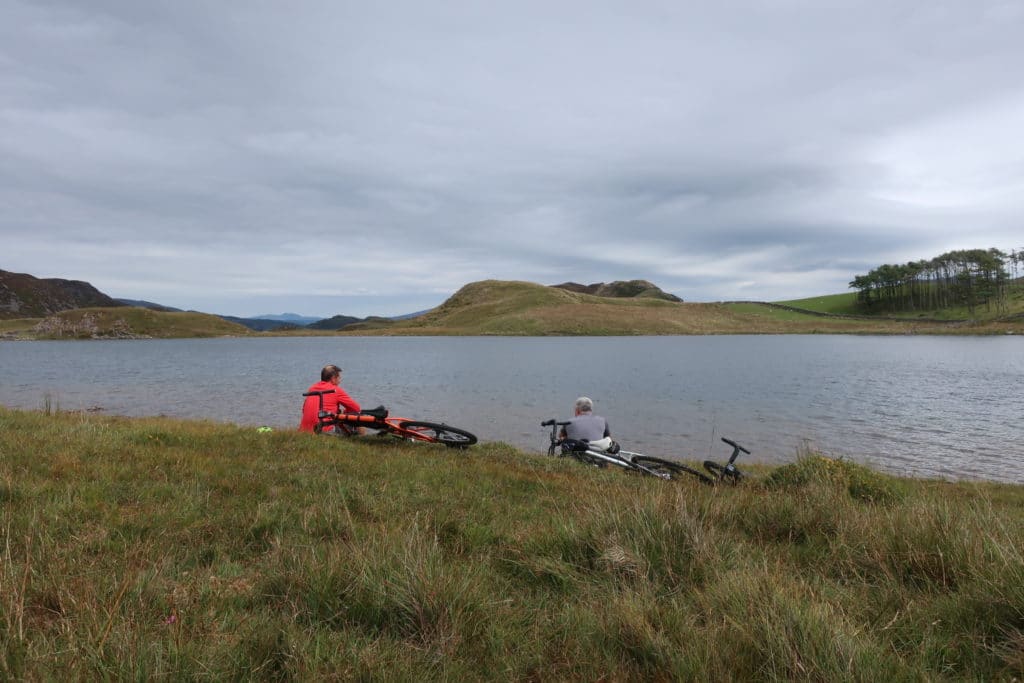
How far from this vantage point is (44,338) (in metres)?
148

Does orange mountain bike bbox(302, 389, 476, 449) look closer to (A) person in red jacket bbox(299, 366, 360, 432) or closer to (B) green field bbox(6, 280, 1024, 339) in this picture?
(A) person in red jacket bbox(299, 366, 360, 432)

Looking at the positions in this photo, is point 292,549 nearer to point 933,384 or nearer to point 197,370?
point 933,384

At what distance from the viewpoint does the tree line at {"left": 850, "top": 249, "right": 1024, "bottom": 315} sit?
138 metres

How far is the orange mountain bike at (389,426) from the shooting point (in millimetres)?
11641

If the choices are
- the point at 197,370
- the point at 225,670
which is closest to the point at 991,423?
the point at 225,670

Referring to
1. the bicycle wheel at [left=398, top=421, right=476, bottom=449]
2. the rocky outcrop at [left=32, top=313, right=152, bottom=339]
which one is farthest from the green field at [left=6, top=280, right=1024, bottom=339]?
the bicycle wheel at [left=398, top=421, right=476, bottom=449]

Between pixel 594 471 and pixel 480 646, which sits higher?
pixel 480 646

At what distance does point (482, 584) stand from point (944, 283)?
19970 centimetres

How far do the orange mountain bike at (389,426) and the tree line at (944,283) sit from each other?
174 m

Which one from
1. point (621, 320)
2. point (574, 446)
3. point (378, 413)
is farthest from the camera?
point (621, 320)

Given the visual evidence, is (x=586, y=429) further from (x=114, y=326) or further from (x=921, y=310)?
(x=114, y=326)

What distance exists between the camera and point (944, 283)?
500ft

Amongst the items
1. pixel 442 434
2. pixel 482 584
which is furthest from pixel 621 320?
pixel 482 584

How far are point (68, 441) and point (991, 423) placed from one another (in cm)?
3170
